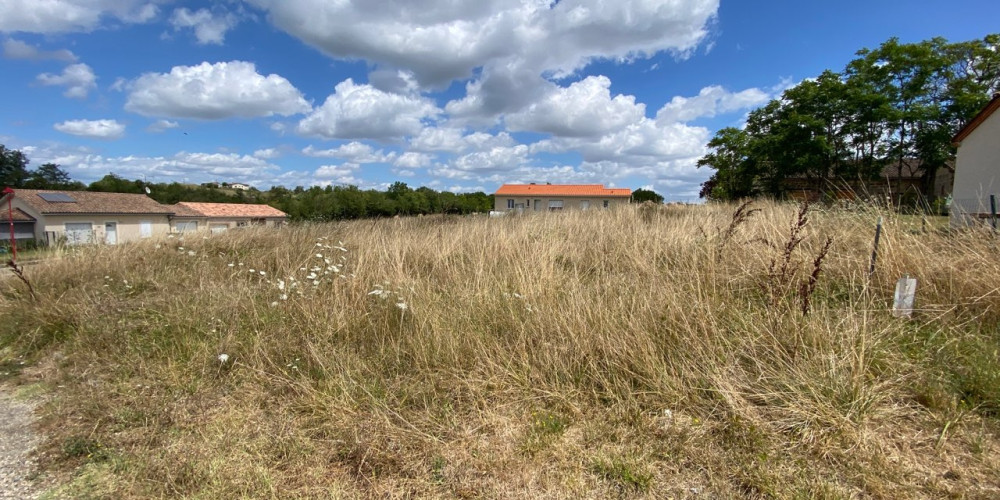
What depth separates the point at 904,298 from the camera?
2783mm

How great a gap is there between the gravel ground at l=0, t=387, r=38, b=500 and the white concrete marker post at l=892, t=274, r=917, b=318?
5105 millimetres

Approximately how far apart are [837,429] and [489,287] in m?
2.58

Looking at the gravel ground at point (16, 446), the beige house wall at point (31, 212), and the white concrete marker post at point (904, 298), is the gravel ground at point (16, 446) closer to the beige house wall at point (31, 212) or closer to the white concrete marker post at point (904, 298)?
the white concrete marker post at point (904, 298)

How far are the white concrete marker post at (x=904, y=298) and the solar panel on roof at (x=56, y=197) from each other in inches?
2180

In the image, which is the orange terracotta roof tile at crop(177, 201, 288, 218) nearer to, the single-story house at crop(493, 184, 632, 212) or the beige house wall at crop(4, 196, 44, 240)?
the beige house wall at crop(4, 196, 44, 240)

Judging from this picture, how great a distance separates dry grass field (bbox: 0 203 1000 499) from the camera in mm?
1854

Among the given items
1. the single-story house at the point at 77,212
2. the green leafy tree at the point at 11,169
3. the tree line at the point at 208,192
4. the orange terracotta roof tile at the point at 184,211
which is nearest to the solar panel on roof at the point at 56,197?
the single-story house at the point at 77,212

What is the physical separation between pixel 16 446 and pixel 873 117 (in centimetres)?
3293

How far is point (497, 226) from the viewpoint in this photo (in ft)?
26.0

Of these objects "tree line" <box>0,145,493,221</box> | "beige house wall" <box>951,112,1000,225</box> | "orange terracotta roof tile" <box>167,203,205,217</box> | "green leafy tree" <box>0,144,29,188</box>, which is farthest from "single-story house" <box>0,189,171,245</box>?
"beige house wall" <box>951,112,1000,225</box>

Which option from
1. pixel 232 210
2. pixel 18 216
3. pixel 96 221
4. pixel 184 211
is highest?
pixel 232 210

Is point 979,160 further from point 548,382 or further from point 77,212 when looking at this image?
point 77,212

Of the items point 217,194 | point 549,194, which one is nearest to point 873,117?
point 549,194

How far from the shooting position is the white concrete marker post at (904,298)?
2.75 meters
